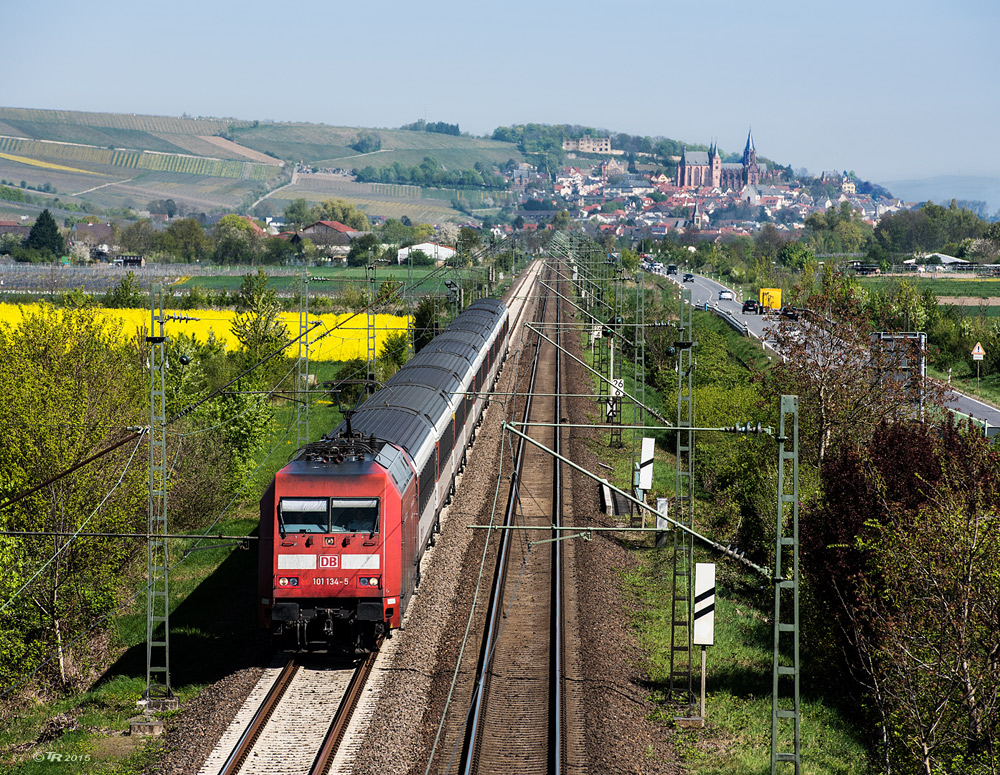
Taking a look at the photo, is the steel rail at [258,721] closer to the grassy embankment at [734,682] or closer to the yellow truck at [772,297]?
the grassy embankment at [734,682]

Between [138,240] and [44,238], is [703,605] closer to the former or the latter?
[138,240]

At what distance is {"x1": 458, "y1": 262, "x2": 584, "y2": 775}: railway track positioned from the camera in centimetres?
1703

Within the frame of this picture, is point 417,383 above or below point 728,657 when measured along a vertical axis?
above

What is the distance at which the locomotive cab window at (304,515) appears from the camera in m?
19.2

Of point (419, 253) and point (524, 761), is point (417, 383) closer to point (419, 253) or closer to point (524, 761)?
point (524, 761)

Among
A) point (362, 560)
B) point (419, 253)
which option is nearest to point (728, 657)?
point (362, 560)

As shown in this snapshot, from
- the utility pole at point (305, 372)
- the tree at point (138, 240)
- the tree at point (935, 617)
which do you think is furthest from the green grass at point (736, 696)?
the tree at point (138, 240)

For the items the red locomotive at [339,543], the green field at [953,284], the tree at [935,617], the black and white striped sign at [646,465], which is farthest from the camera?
the green field at [953,284]

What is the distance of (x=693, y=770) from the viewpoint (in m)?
17.0

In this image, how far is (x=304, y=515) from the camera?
1930 centimetres

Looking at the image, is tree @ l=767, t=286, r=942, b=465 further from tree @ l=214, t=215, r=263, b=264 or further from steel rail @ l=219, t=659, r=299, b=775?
tree @ l=214, t=215, r=263, b=264

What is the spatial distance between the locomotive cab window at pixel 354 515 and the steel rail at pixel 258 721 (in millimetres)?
3004

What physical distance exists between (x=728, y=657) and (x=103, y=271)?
110057 mm

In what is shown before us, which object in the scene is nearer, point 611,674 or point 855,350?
point 611,674
